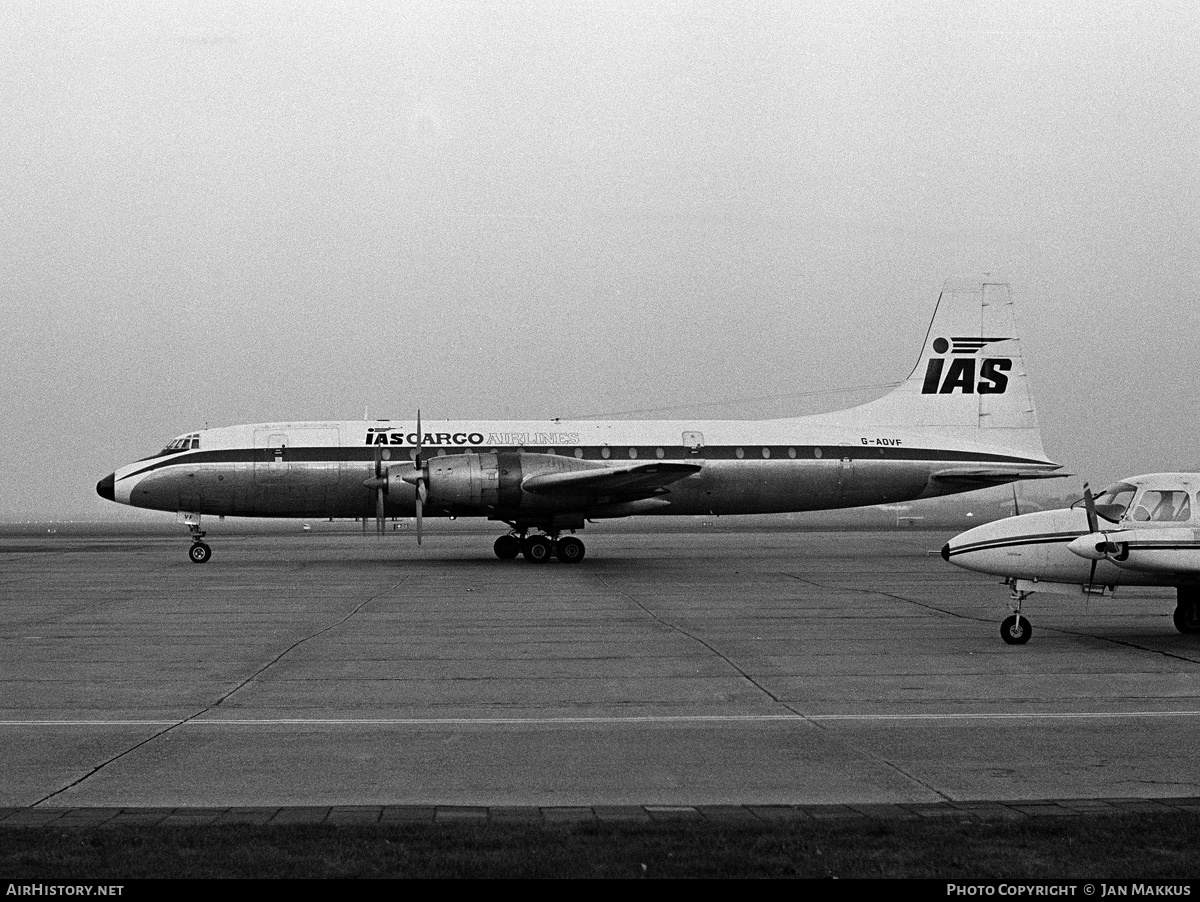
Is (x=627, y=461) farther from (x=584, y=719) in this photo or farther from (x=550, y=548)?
(x=584, y=719)

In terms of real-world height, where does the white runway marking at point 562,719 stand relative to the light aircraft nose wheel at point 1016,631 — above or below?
above

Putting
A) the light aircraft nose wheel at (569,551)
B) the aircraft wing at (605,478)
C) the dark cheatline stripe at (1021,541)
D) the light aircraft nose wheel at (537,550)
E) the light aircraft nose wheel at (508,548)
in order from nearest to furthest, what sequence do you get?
the dark cheatline stripe at (1021,541)
the aircraft wing at (605,478)
the light aircraft nose wheel at (537,550)
the light aircraft nose wheel at (569,551)
the light aircraft nose wheel at (508,548)

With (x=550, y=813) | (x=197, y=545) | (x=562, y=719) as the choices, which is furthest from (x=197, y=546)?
(x=550, y=813)

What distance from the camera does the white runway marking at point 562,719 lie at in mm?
10273

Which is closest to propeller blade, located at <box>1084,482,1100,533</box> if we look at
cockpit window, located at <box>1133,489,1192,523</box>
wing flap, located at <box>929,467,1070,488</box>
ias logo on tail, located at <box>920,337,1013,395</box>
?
cockpit window, located at <box>1133,489,1192,523</box>

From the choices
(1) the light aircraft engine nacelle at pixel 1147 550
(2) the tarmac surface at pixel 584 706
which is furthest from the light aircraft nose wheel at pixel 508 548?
(1) the light aircraft engine nacelle at pixel 1147 550

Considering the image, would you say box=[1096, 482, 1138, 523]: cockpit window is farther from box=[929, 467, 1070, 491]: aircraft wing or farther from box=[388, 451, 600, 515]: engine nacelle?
box=[929, 467, 1070, 491]: aircraft wing

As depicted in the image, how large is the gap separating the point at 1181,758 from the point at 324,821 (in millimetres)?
6388

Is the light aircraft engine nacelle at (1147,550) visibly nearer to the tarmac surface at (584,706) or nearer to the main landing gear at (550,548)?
the tarmac surface at (584,706)

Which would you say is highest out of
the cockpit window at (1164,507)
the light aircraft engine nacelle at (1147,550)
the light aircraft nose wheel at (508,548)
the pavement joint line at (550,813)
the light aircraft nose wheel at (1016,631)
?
the cockpit window at (1164,507)

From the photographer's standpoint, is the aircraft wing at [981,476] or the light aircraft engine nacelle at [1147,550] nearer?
the light aircraft engine nacelle at [1147,550]

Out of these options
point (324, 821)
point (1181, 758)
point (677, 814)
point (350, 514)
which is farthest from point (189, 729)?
point (350, 514)

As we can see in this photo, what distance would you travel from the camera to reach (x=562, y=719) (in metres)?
10.5

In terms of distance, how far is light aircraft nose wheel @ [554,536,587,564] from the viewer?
106 feet
